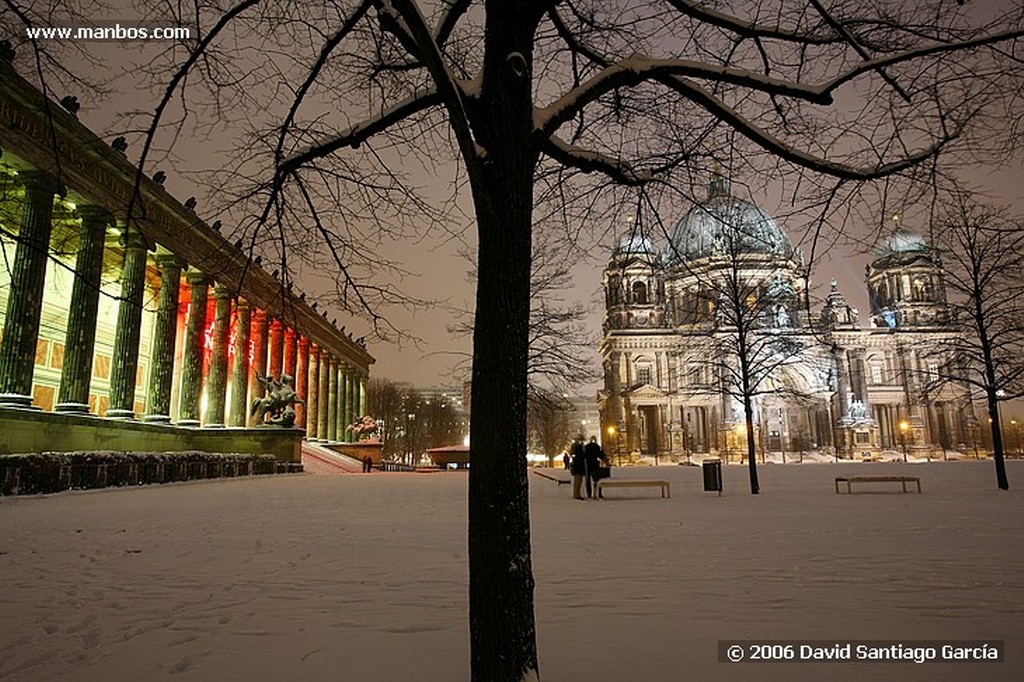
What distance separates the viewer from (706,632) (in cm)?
Result: 463

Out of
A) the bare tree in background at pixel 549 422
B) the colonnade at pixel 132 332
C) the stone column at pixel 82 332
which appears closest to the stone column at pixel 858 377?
the bare tree in background at pixel 549 422

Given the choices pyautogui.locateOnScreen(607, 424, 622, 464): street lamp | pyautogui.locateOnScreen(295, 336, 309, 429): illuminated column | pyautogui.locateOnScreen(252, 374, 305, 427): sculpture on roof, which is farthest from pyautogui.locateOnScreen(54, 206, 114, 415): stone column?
pyautogui.locateOnScreen(607, 424, 622, 464): street lamp

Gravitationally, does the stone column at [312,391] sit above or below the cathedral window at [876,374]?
below

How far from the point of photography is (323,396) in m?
63.2

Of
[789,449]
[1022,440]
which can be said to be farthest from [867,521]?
[1022,440]

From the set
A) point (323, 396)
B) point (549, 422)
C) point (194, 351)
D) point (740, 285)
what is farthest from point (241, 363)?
point (740, 285)

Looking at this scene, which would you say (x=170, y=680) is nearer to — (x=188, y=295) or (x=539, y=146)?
(x=539, y=146)

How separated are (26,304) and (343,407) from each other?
51940 millimetres

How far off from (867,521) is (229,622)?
10665 mm

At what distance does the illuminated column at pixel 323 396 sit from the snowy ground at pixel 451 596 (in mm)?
49845

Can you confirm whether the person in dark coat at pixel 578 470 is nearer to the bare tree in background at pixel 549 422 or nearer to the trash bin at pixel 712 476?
the bare tree in background at pixel 549 422

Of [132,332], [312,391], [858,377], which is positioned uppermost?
[858,377]

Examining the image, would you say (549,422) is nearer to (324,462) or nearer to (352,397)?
(324,462)

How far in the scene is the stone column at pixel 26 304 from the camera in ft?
66.5
